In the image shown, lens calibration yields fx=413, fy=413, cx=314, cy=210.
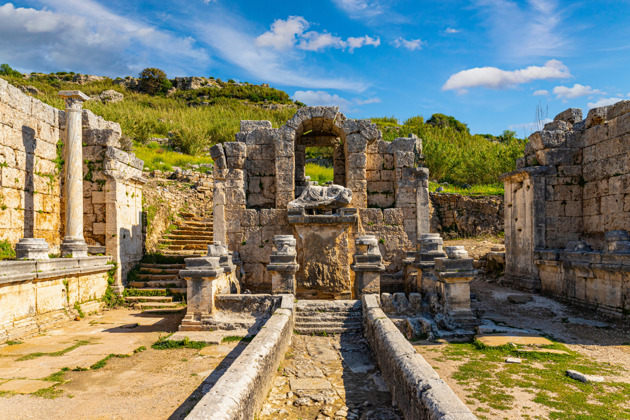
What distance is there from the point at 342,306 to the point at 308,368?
226cm

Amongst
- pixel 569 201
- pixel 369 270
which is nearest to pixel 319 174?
pixel 569 201

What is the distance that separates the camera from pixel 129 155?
1173 centimetres

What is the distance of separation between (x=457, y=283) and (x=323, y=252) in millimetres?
3145

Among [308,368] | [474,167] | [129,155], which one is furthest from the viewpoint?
[474,167]

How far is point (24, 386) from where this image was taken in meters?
4.95

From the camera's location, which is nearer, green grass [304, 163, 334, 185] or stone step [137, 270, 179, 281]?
stone step [137, 270, 179, 281]

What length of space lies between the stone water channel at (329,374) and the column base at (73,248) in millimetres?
5491

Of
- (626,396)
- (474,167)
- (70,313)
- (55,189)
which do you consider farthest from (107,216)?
(474,167)

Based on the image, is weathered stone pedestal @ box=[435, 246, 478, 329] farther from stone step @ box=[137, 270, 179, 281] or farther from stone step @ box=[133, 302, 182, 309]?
stone step @ box=[137, 270, 179, 281]

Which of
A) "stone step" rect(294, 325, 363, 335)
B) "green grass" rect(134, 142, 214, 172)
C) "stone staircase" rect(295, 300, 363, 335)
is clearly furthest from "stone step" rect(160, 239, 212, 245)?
"stone step" rect(294, 325, 363, 335)

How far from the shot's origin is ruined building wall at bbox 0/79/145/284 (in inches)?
368

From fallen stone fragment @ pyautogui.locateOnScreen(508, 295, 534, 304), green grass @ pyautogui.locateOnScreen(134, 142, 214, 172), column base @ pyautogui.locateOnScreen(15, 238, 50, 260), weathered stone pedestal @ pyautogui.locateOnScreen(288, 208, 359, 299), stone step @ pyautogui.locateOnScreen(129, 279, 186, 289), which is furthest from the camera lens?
green grass @ pyautogui.locateOnScreen(134, 142, 214, 172)

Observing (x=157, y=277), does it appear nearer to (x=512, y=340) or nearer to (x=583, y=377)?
(x=512, y=340)

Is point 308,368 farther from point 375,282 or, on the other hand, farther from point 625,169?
point 625,169
